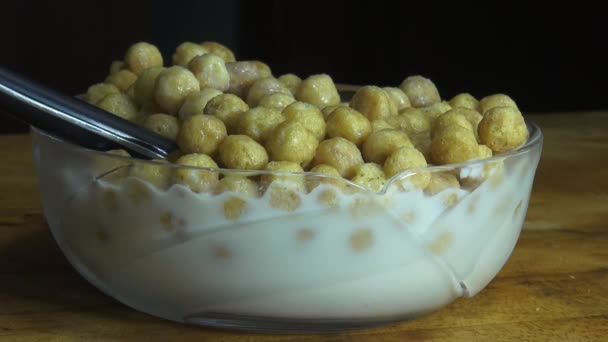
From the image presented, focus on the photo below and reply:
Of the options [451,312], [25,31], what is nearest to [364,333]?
[451,312]

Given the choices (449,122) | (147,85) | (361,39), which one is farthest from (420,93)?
(361,39)

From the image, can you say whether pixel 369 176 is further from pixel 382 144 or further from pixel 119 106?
pixel 119 106

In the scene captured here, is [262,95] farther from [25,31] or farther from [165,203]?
[25,31]

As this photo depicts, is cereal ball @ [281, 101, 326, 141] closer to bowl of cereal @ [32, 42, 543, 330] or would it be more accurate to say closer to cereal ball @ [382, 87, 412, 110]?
bowl of cereal @ [32, 42, 543, 330]

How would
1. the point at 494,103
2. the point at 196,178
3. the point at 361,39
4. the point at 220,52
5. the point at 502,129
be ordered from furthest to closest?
1. the point at 361,39
2. the point at 220,52
3. the point at 494,103
4. the point at 502,129
5. the point at 196,178

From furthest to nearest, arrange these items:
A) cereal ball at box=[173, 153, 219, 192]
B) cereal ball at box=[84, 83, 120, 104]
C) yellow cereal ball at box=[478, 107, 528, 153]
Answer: cereal ball at box=[84, 83, 120, 104] < yellow cereal ball at box=[478, 107, 528, 153] < cereal ball at box=[173, 153, 219, 192]

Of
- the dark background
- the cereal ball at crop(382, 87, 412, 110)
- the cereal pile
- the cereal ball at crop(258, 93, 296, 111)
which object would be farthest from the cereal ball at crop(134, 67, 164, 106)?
the dark background

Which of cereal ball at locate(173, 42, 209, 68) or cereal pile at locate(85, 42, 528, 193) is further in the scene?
cereal ball at locate(173, 42, 209, 68)
